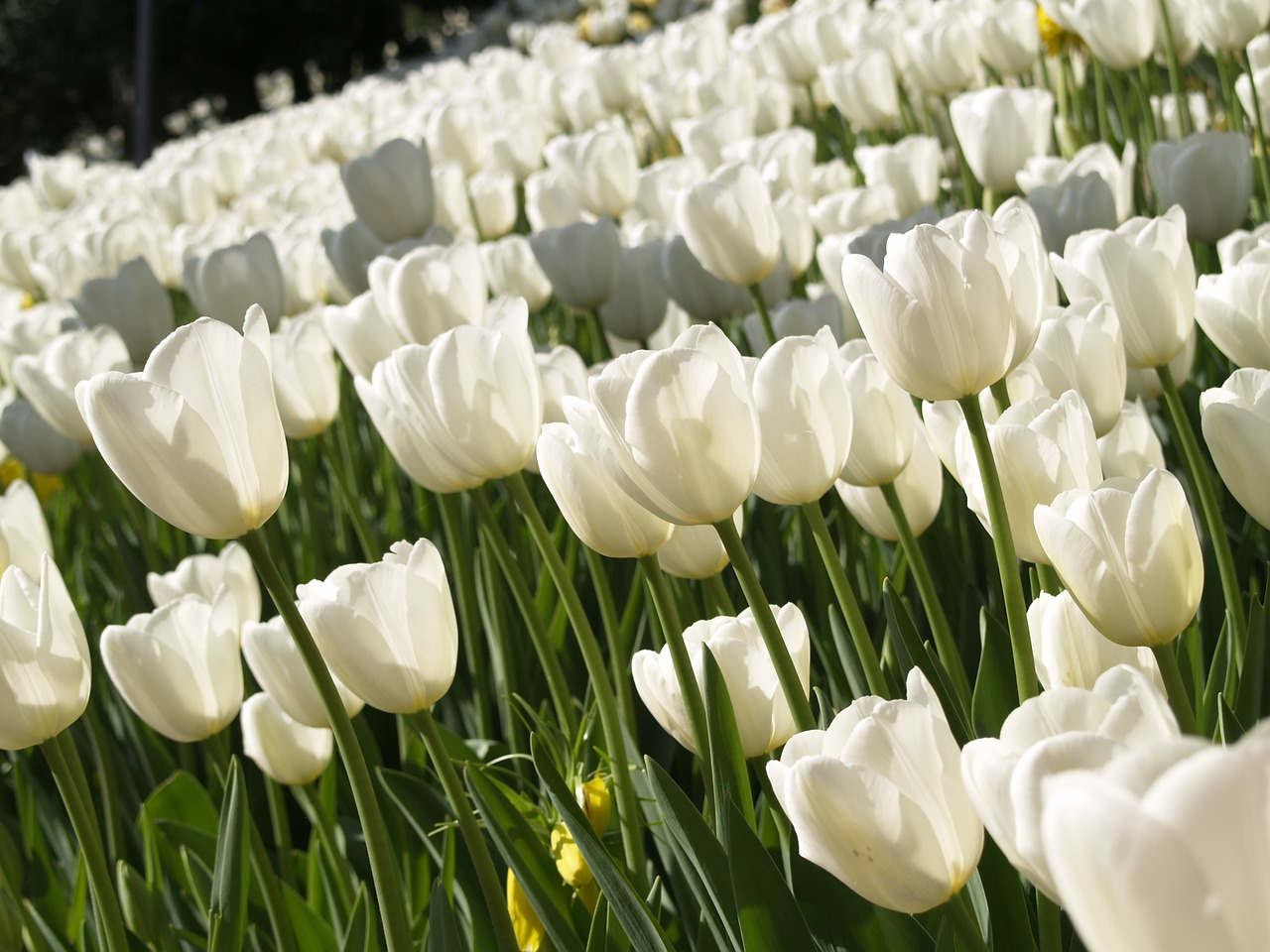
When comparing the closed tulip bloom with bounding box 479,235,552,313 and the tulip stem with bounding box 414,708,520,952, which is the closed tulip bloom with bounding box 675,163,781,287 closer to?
the closed tulip bloom with bounding box 479,235,552,313

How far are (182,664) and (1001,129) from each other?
62.8 inches

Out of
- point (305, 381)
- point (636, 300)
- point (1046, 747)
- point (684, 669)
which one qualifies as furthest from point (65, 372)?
point (1046, 747)

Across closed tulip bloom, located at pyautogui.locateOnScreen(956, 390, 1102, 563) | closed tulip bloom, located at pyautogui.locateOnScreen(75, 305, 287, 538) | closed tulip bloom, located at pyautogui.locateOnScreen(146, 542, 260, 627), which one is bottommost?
closed tulip bloom, located at pyautogui.locateOnScreen(146, 542, 260, 627)

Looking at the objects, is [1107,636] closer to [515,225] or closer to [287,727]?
[287,727]

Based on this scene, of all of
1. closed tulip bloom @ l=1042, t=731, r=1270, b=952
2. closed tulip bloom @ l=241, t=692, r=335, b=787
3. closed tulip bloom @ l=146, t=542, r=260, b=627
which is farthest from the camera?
closed tulip bloom @ l=146, t=542, r=260, b=627

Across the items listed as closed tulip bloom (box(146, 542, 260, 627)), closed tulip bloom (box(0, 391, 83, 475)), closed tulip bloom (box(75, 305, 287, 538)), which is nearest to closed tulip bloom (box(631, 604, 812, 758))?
closed tulip bloom (box(75, 305, 287, 538))

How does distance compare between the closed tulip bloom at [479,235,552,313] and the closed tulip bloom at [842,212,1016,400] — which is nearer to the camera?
the closed tulip bloom at [842,212,1016,400]

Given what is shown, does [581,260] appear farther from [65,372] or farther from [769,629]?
[769,629]

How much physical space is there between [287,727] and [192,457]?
1.81ft

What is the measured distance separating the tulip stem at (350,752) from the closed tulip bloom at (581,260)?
1285 mm

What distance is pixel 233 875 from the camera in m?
1.14

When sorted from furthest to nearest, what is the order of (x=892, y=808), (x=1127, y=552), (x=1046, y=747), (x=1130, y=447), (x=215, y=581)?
1. (x=215, y=581)
2. (x=1130, y=447)
3. (x=1127, y=552)
4. (x=892, y=808)
5. (x=1046, y=747)

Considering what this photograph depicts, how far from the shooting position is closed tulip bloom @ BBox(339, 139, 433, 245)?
2.58 meters

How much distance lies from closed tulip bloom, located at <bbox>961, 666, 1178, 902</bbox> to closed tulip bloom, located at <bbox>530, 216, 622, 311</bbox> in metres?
1.66
